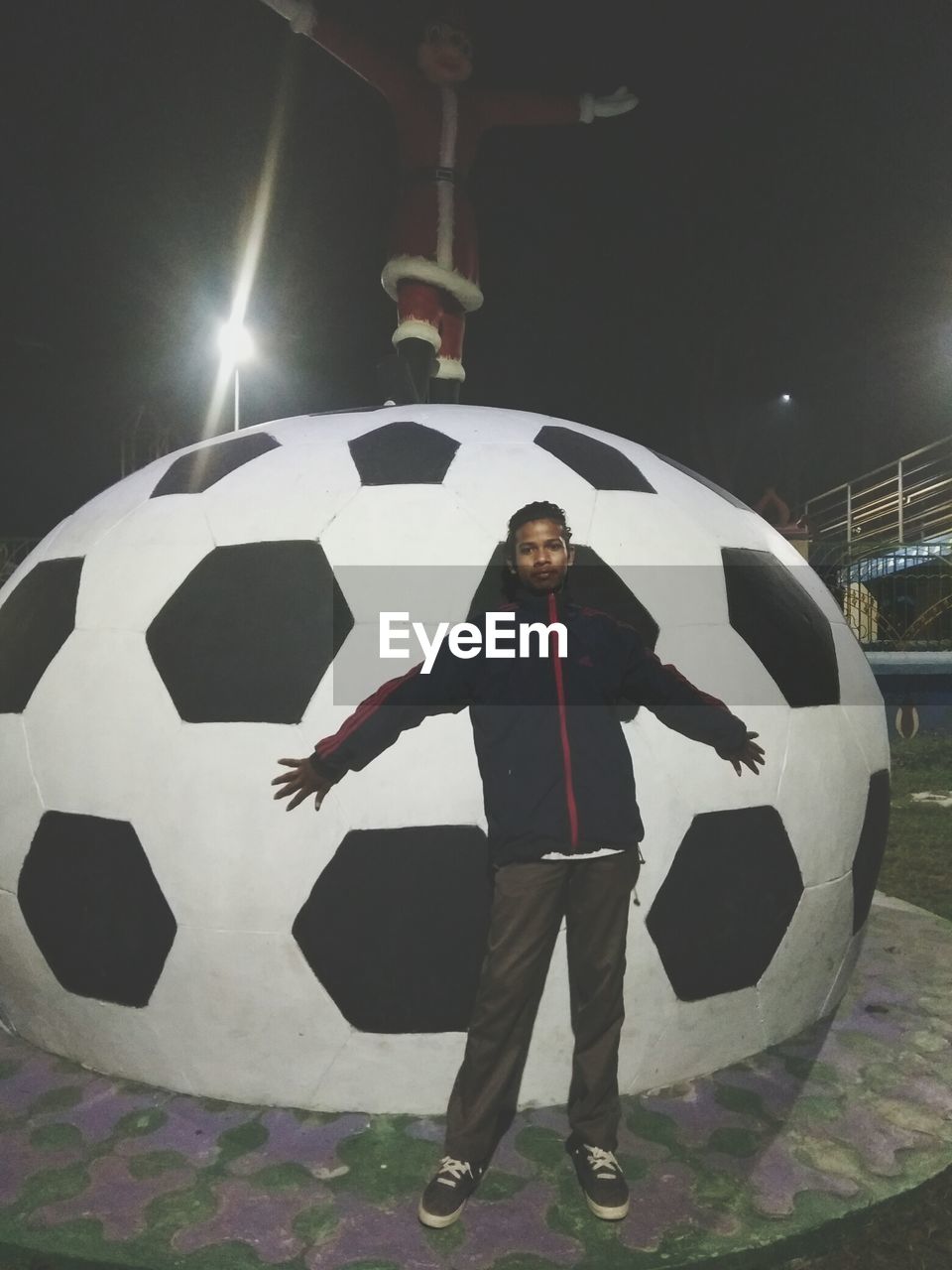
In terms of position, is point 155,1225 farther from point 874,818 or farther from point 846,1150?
point 874,818

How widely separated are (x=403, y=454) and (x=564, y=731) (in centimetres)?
107

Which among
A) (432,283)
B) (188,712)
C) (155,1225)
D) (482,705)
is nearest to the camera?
(155,1225)

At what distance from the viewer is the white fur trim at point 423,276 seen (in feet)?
20.8

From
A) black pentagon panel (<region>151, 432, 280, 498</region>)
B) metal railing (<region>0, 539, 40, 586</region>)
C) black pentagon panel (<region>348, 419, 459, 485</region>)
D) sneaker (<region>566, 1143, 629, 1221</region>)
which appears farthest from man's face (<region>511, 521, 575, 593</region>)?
metal railing (<region>0, 539, 40, 586</region>)

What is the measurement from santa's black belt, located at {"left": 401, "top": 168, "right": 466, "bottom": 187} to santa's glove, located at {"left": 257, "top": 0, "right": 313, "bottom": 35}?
1112 millimetres

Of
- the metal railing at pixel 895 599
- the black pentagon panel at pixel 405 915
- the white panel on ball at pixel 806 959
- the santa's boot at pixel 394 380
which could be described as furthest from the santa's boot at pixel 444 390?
the metal railing at pixel 895 599

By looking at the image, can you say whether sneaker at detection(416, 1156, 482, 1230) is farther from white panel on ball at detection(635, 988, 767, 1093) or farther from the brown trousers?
white panel on ball at detection(635, 988, 767, 1093)

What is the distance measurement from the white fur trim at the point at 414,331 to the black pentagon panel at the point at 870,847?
453 cm

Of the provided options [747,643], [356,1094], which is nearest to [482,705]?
[747,643]

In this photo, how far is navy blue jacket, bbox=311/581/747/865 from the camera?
6.56 ft

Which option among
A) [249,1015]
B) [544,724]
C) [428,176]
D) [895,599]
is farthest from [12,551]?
[544,724]

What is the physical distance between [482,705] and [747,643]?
0.89 meters

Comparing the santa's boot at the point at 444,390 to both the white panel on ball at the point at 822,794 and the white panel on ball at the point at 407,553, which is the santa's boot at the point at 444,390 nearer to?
the white panel on ball at the point at 407,553

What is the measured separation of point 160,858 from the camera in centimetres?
223
